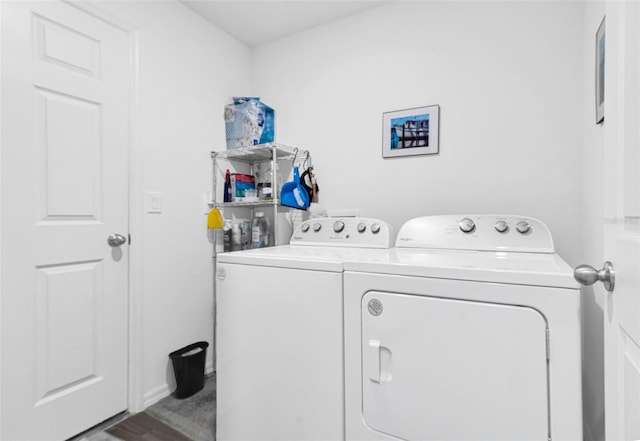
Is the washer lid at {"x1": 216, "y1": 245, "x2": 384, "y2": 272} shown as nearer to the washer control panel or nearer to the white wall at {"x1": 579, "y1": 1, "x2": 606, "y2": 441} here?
the washer control panel

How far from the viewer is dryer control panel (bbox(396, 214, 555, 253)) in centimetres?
138

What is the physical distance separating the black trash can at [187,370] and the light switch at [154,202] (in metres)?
0.86

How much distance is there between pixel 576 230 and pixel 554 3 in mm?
1105

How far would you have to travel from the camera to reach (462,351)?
0.94 metres

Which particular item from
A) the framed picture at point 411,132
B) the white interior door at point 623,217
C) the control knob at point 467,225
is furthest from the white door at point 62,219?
the white interior door at point 623,217

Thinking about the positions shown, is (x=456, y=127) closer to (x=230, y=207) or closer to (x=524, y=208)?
(x=524, y=208)

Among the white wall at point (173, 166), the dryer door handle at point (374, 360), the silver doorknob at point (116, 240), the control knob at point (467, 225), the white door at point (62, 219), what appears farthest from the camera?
the white wall at point (173, 166)

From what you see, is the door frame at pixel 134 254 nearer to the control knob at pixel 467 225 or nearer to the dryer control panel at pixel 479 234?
the dryer control panel at pixel 479 234

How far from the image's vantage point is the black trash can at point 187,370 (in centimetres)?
191

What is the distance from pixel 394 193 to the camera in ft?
6.55

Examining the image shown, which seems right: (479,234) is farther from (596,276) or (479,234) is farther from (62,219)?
(62,219)

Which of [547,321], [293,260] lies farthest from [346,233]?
[547,321]

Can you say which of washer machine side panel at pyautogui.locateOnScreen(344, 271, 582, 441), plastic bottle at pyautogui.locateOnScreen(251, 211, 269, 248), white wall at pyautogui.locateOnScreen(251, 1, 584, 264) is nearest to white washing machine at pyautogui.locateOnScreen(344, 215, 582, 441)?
washer machine side panel at pyautogui.locateOnScreen(344, 271, 582, 441)

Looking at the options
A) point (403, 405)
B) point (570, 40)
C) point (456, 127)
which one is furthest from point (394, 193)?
point (403, 405)
